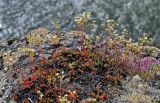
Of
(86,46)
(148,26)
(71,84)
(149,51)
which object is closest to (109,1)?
(148,26)

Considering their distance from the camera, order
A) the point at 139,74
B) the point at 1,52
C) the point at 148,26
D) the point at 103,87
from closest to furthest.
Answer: the point at 103,87 < the point at 139,74 < the point at 1,52 < the point at 148,26

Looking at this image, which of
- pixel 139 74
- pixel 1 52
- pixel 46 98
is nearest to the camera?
pixel 46 98

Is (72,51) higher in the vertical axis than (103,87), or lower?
higher

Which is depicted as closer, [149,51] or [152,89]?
[152,89]

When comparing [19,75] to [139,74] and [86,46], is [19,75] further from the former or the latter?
[139,74]

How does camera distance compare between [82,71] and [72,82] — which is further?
[82,71]

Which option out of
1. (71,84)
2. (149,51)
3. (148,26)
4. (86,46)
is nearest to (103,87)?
(71,84)

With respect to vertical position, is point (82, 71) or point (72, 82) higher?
point (82, 71)
